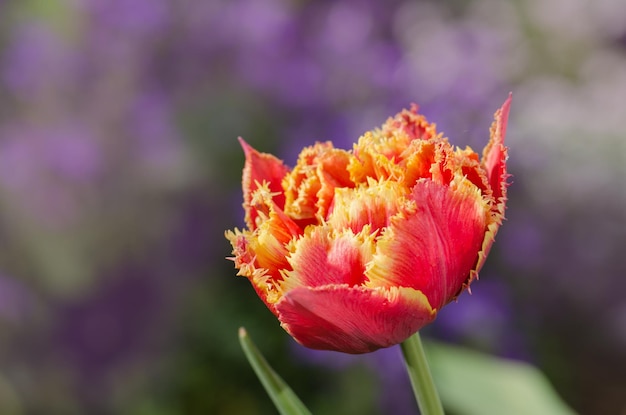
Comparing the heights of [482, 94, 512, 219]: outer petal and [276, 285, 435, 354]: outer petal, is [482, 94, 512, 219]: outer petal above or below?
above

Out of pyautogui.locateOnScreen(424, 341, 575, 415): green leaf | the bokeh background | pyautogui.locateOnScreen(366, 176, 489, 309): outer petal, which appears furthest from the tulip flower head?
the bokeh background

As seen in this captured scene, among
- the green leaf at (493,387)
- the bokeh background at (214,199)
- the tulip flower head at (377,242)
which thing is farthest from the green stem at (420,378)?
the bokeh background at (214,199)

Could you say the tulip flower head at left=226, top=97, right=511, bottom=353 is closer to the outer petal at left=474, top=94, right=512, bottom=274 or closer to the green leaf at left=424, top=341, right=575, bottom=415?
the outer petal at left=474, top=94, right=512, bottom=274

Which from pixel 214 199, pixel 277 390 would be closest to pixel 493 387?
pixel 277 390

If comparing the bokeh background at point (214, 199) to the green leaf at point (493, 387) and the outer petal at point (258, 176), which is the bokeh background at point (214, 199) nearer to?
the green leaf at point (493, 387)

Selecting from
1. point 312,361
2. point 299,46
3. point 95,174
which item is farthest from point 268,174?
point 299,46

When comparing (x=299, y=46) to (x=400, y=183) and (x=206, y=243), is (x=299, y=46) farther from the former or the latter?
(x=400, y=183)
